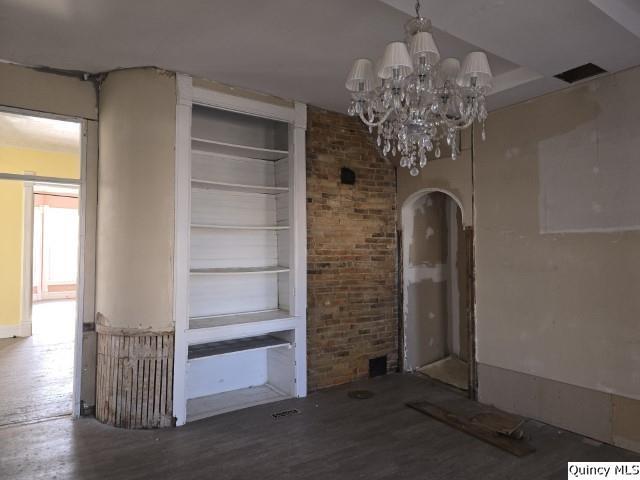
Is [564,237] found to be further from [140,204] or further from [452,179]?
[140,204]

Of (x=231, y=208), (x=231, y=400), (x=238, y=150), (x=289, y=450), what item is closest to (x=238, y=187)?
(x=231, y=208)

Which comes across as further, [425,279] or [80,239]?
[425,279]

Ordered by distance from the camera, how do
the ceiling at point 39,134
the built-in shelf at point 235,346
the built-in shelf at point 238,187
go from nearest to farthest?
the built-in shelf at point 235,346 < the built-in shelf at point 238,187 < the ceiling at point 39,134

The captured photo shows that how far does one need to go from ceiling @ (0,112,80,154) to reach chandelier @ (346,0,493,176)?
3.36 metres

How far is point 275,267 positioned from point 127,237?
151 centimetres

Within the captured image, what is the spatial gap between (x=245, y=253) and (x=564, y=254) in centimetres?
295

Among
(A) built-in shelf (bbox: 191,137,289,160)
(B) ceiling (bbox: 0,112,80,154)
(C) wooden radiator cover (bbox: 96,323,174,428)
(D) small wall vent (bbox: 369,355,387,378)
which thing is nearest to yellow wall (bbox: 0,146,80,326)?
(B) ceiling (bbox: 0,112,80,154)

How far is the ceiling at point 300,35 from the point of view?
2355 millimetres

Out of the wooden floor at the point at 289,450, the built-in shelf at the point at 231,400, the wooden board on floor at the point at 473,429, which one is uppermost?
the wooden board on floor at the point at 473,429

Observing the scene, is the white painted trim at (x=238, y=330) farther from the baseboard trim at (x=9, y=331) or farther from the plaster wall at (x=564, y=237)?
the baseboard trim at (x=9, y=331)

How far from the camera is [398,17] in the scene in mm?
2590

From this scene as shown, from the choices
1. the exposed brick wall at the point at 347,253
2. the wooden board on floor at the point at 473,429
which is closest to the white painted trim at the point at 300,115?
the exposed brick wall at the point at 347,253

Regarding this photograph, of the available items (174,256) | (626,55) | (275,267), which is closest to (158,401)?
(174,256)

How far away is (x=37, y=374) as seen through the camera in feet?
15.0
